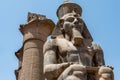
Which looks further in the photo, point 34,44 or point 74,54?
point 34,44

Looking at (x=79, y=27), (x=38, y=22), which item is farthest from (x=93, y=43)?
(x=38, y=22)

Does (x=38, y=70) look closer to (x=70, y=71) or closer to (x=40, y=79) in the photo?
(x=40, y=79)

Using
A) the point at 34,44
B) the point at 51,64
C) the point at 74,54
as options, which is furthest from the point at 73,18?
the point at 34,44

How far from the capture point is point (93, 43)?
33.9ft

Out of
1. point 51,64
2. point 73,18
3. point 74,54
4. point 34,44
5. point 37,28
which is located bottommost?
point 51,64

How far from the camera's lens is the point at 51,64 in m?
9.54

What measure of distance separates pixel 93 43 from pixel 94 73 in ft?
3.64

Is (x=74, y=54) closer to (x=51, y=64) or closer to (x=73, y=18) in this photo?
(x=51, y=64)

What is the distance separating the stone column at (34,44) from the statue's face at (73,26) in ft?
18.9

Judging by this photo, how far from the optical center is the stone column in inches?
634

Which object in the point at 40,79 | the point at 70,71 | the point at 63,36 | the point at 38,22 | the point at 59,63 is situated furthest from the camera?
the point at 38,22

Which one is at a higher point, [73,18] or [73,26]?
[73,18]

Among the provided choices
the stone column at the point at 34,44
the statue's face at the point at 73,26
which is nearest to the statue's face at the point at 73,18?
the statue's face at the point at 73,26

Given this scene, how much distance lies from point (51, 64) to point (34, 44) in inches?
300
